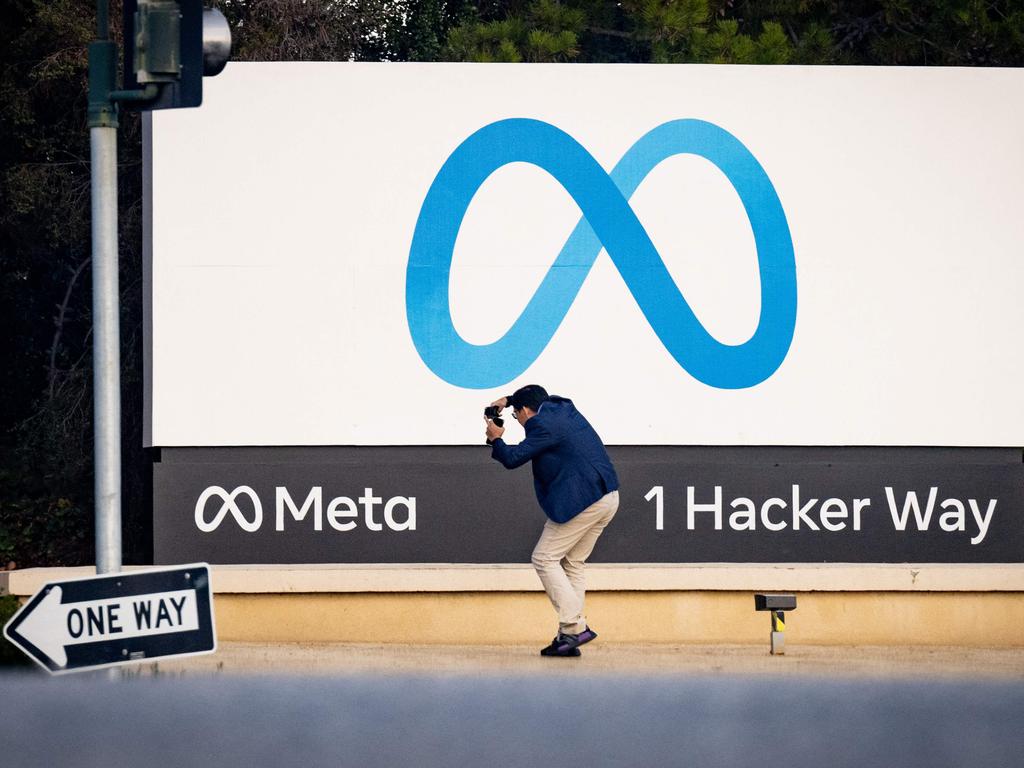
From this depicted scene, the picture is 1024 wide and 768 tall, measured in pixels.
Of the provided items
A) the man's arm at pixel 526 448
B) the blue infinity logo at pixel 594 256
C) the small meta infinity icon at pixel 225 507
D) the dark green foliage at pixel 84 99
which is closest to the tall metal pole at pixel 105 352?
the man's arm at pixel 526 448

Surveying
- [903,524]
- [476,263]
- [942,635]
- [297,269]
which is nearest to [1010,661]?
[942,635]

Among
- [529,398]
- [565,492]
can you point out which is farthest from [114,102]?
[565,492]

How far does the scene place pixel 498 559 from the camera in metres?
12.2

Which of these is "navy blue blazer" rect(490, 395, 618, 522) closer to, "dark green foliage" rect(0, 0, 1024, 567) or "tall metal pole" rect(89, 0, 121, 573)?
"tall metal pole" rect(89, 0, 121, 573)

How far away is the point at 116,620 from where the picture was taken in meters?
6.47

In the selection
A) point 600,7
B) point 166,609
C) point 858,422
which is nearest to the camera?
point 166,609

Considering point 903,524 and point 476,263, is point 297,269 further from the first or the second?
point 903,524

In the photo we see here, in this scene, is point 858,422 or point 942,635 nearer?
point 942,635

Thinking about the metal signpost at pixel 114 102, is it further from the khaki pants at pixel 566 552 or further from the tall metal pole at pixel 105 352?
the khaki pants at pixel 566 552

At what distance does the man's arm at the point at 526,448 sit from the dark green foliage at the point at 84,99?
518 centimetres

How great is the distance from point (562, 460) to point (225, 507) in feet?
9.93

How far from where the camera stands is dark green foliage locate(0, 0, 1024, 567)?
1630 centimetres

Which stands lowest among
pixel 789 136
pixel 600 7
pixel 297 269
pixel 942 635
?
pixel 942 635

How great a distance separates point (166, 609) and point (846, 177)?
25.6ft
